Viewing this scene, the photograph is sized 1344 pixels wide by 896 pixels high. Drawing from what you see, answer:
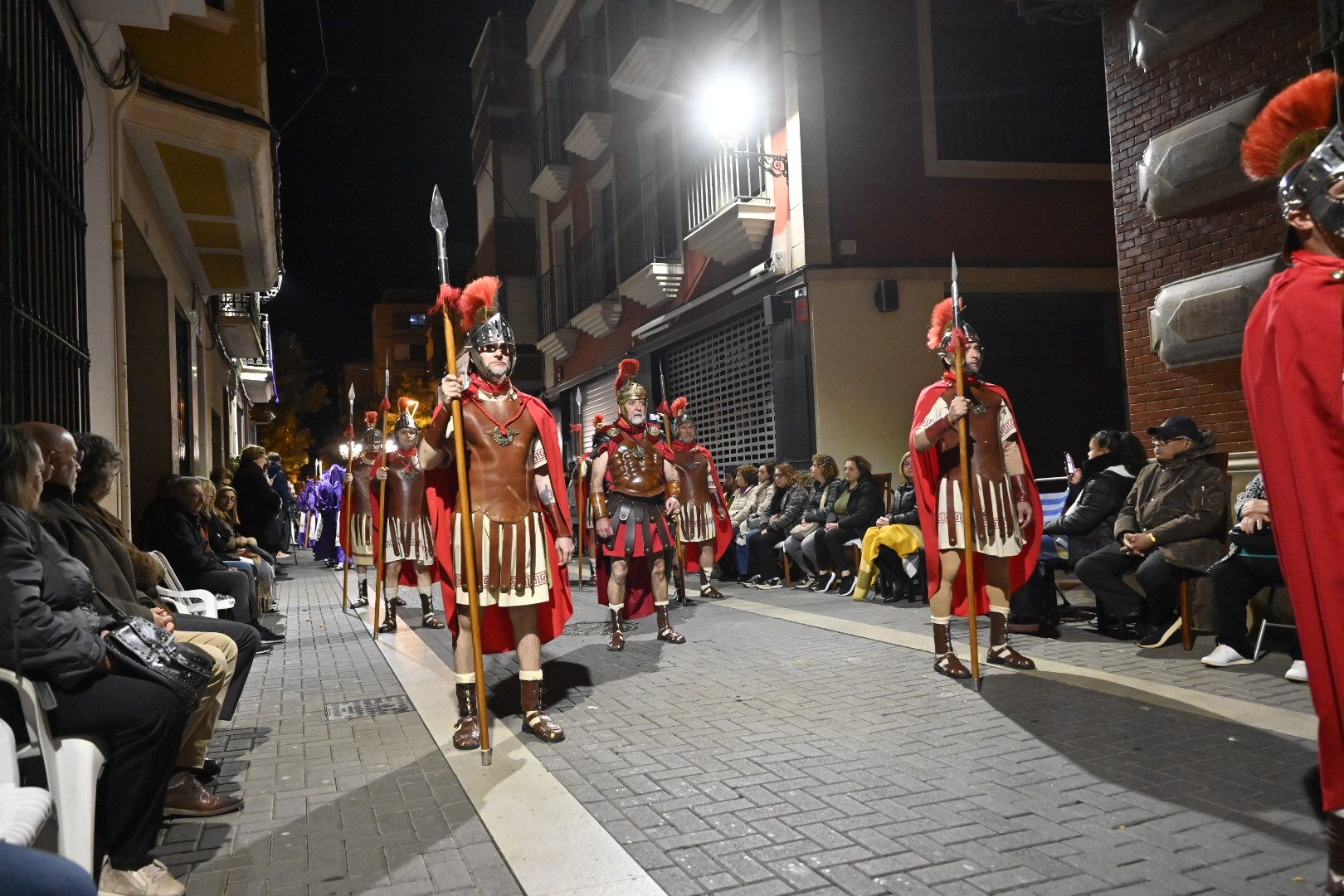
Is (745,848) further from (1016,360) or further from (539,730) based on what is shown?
(1016,360)

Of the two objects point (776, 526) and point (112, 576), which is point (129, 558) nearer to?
point (112, 576)

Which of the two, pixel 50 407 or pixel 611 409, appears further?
pixel 611 409

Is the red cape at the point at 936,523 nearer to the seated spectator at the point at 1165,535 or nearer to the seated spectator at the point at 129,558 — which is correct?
the seated spectator at the point at 1165,535

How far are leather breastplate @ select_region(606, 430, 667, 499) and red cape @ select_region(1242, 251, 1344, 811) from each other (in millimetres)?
5790

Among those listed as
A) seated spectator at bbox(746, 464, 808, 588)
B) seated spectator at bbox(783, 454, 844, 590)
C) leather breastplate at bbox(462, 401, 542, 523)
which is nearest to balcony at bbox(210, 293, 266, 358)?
seated spectator at bbox(746, 464, 808, 588)

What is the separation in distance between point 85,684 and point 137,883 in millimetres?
659

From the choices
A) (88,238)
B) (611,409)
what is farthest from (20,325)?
(611,409)

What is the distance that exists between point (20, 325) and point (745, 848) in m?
4.72

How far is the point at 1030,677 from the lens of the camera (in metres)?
5.96

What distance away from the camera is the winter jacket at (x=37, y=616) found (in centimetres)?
303

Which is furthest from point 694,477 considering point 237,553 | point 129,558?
point 129,558

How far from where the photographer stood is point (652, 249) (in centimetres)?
1888

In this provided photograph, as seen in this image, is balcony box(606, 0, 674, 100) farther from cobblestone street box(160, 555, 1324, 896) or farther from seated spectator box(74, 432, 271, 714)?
seated spectator box(74, 432, 271, 714)

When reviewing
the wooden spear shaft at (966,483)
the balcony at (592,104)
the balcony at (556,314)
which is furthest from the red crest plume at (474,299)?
the balcony at (556,314)
